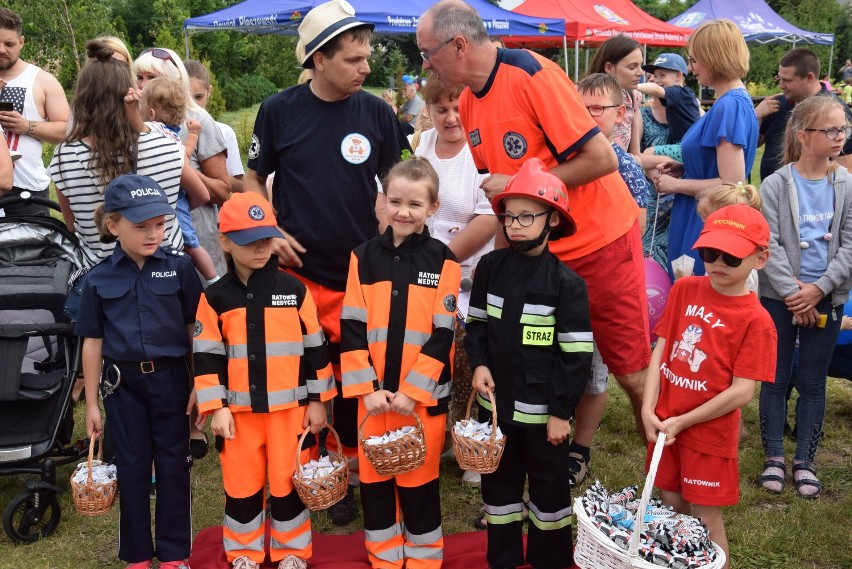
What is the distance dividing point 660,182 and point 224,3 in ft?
101

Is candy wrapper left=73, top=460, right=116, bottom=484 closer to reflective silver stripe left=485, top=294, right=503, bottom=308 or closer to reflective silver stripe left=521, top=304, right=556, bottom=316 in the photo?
reflective silver stripe left=485, top=294, right=503, bottom=308

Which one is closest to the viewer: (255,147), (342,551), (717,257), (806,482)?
(717,257)

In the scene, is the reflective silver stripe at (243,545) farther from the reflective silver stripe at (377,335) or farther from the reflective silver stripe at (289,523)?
the reflective silver stripe at (377,335)

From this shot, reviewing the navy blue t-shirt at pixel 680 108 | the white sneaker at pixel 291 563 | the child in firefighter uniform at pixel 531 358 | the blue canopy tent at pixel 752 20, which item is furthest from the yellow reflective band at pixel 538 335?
the blue canopy tent at pixel 752 20

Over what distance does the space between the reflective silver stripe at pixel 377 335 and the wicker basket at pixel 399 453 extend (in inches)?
15.6

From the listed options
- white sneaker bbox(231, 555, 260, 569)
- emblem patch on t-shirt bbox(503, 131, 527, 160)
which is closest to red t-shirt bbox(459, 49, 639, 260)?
emblem patch on t-shirt bbox(503, 131, 527, 160)

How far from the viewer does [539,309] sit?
3.17 m

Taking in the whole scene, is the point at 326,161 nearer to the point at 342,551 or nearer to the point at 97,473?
the point at 97,473

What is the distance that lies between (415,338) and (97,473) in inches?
58.7

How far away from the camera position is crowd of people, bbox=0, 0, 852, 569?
316cm

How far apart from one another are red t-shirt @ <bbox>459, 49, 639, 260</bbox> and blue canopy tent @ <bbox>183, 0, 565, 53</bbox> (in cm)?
1004

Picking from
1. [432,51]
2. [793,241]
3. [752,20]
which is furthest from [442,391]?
[752,20]

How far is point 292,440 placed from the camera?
3.46 metres

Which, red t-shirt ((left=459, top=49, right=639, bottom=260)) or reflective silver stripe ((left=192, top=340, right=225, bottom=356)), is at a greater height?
red t-shirt ((left=459, top=49, right=639, bottom=260))
